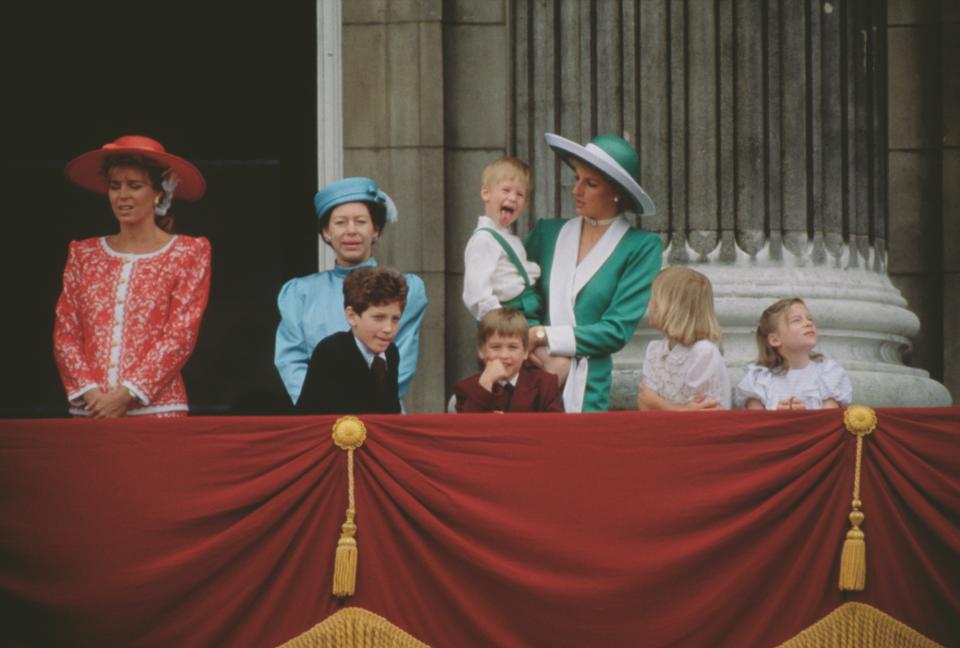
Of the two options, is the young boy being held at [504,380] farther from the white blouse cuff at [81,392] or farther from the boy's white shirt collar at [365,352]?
the white blouse cuff at [81,392]

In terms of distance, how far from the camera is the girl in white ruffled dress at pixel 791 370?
7512 millimetres

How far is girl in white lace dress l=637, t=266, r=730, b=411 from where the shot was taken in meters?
7.16

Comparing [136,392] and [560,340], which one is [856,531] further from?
[136,392]

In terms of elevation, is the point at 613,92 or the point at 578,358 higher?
the point at 613,92

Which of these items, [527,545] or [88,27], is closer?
[527,545]

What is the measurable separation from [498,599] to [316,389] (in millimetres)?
1022

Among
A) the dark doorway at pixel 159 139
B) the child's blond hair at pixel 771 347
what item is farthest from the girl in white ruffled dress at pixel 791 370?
the dark doorway at pixel 159 139

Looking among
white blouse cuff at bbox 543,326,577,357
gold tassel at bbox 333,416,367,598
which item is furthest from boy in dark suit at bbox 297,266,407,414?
white blouse cuff at bbox 543,326,577,357

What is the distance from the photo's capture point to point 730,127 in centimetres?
934

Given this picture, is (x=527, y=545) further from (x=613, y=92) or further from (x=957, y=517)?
(x=613, y=92)

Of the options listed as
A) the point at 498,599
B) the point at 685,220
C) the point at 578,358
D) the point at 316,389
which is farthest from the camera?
the point at 685,220

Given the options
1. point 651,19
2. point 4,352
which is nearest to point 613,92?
point 651,19

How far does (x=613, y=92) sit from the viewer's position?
9.37 m

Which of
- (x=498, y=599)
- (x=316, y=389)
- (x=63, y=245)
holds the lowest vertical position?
(x=498, y=599)
